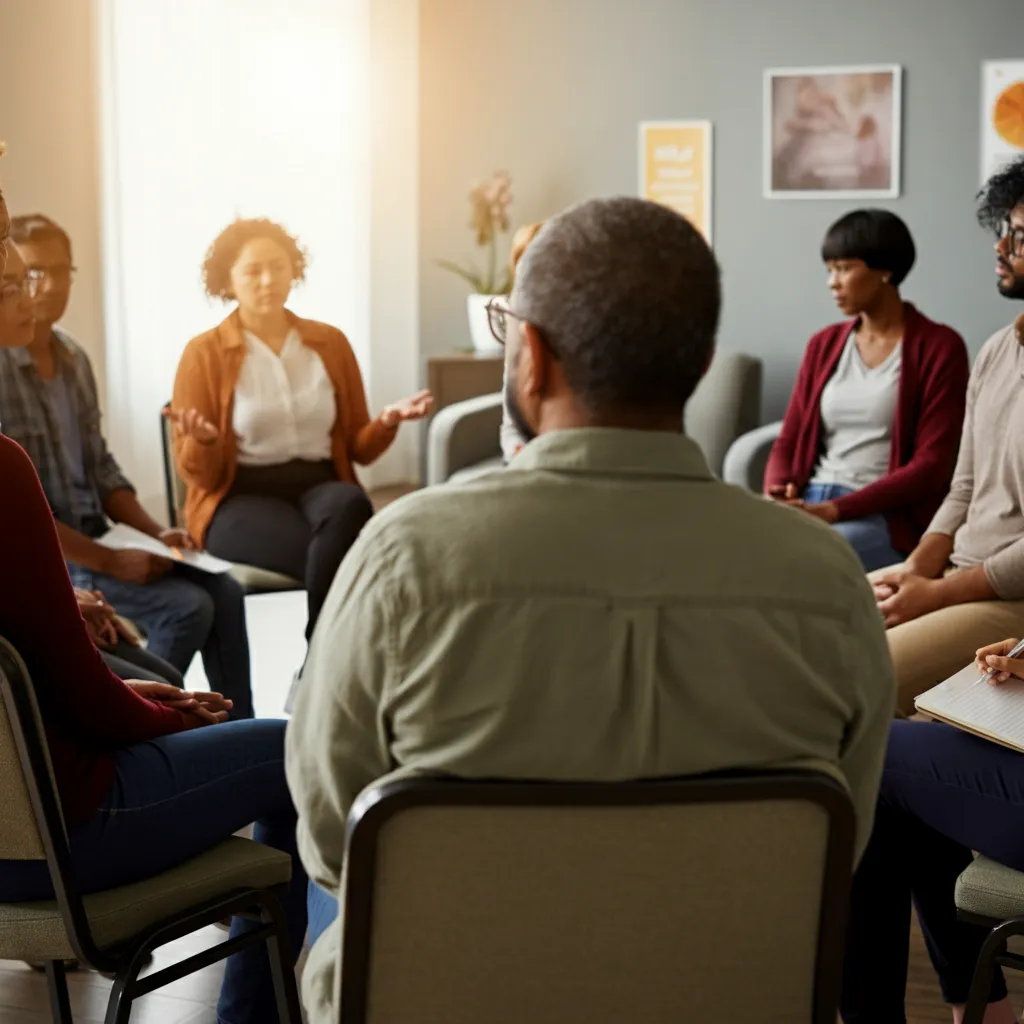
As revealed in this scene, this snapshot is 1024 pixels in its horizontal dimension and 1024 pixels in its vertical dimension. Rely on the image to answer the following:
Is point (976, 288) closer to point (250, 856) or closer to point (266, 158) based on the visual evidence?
point (266, 158)

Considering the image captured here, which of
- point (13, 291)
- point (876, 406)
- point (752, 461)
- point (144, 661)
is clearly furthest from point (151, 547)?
point (752, 461)

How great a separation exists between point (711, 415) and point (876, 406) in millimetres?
1815

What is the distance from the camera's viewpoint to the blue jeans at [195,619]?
9.78 ft

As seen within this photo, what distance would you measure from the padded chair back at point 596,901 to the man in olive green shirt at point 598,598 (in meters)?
0.06

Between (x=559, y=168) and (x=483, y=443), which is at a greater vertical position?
(x=559, y=168)

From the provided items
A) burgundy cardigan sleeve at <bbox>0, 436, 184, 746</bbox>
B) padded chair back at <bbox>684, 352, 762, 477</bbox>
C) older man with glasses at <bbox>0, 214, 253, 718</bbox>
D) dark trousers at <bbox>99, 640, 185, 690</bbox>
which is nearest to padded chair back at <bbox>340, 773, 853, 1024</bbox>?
burgundy cardigan sleeve at <bbox>0, 436, 184, 746</bbox>

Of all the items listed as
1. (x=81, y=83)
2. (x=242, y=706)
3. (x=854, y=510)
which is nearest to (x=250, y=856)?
(x=242, y=706)

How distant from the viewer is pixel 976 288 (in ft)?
18.6

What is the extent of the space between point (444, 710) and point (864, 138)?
5.13 metres

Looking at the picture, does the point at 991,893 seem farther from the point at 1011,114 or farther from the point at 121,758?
the point at 1011,114

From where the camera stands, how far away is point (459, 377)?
→ 5.58 m

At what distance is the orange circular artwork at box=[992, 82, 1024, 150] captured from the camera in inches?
217

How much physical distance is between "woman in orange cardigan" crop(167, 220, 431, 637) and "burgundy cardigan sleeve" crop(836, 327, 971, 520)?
1149mm

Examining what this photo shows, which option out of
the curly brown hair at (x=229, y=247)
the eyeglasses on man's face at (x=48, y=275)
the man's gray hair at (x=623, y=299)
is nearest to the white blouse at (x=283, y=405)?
the curly brown hair at (x=229, y=247)
